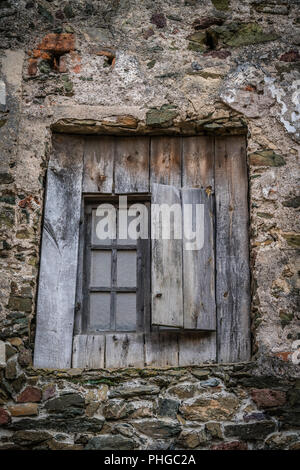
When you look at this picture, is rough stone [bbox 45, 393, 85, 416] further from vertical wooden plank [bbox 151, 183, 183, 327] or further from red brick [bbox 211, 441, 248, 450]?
red brick [bbox 211, 441, 248, 450]

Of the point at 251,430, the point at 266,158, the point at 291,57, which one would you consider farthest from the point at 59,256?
the point at 291,57

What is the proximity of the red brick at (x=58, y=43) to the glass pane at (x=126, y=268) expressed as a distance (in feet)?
4.97

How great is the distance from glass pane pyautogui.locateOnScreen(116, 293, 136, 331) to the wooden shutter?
210mm

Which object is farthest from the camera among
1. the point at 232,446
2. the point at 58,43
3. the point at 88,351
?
the point at 58,43

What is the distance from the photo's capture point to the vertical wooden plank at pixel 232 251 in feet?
14.2

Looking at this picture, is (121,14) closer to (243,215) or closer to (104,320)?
(243,215)

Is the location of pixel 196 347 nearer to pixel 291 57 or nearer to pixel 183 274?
pixel 183 274

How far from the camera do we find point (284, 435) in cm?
398

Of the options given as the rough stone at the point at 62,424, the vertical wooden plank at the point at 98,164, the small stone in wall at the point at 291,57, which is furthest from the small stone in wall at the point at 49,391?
the small stone in wall at the point at 291,57

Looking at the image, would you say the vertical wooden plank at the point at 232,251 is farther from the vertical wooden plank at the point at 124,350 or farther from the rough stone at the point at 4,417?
the rough stone at the point at 4,417

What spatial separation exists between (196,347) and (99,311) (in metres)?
0.68

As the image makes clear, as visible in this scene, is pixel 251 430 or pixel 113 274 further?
pixel 113 274

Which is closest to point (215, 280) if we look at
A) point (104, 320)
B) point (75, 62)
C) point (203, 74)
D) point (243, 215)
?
point (243, 215)

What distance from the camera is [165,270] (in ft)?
14.4
